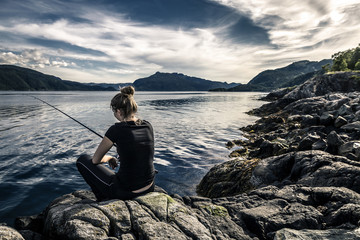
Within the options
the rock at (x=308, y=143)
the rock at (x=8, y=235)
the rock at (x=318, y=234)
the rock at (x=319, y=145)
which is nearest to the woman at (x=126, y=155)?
the rock at (x=8, y=235)

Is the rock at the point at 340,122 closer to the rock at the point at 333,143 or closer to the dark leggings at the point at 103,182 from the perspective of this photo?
the rock at the point at 333,143

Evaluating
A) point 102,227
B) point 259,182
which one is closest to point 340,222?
point 259,182

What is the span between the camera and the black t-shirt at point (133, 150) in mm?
4289

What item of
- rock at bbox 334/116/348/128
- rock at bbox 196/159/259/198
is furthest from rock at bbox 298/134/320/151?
rock at bbox 334/116/348/128

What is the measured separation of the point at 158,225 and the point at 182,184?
721 cm

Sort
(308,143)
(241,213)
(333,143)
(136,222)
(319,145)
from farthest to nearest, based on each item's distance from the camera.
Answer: (308,143)
(319,145)
(333,143)
(241,213)
(136,222)

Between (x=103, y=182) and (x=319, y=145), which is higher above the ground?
(x=103, y=182)

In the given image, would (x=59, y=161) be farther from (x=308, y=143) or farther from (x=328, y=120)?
(x=328, y=120)

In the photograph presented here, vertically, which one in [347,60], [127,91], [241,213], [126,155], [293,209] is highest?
[347,60]

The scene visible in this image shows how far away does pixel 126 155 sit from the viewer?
4.39m

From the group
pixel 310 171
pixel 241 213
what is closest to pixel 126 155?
pixel 241 213

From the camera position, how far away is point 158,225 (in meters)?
4.03

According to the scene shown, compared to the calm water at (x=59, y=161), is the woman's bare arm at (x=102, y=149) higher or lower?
higher

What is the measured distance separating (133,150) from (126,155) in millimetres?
212
